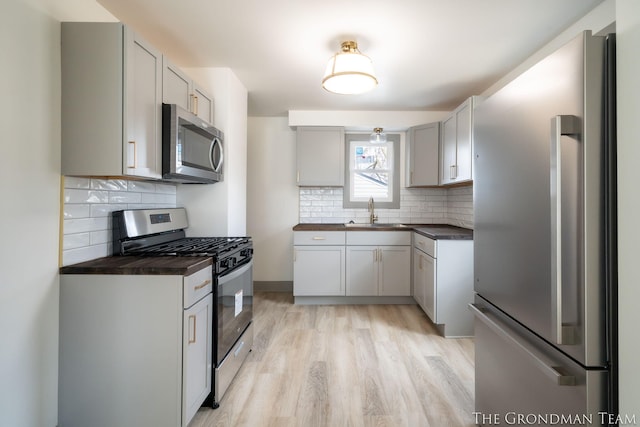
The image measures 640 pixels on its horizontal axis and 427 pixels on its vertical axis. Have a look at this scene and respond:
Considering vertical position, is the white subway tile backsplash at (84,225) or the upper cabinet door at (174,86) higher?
the upper cabinet door at (174,86)

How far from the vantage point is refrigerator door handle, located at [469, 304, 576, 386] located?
36.6 inches

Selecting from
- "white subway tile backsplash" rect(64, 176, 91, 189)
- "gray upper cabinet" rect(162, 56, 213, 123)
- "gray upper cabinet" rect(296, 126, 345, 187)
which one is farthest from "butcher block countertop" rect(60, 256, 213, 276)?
"gray upper cabinet" rect(296, 126, 345, 187)

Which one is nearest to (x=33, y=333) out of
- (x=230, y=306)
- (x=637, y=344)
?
(x=230, y=306)

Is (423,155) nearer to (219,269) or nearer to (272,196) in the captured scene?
(272,196)

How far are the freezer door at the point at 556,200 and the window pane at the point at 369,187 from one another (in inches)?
110

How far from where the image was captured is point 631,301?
84 centimetres

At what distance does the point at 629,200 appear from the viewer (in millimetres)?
844

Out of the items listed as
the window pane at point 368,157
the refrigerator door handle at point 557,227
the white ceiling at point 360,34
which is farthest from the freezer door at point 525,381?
the window pane at point 368,157

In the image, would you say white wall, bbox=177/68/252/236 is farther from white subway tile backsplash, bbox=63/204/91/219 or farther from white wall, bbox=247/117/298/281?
white wall, bbox=247/117/298/281

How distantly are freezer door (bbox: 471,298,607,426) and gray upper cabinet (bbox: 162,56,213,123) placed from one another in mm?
2198

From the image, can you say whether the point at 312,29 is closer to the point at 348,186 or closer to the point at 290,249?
the point at 348,186

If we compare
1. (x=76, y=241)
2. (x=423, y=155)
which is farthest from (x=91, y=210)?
(x=423, y=155)

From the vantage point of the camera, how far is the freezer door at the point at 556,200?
2.91 ft

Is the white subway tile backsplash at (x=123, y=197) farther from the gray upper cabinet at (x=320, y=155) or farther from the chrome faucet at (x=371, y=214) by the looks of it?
the chrome faucet at (x=371, y=214)
